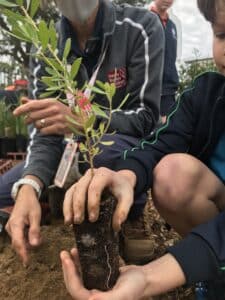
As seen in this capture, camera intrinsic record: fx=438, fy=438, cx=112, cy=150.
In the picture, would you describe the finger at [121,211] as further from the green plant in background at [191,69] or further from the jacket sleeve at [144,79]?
the green plant in background at [191,69]

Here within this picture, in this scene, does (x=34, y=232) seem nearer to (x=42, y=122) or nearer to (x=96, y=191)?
(x=96, y=191)

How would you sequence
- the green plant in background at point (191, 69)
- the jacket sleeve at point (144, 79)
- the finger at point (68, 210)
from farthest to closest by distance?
the green plant in background at point (191, 69) → the jacket sleeve at point (144, 79) → the finger at point (68, 210)

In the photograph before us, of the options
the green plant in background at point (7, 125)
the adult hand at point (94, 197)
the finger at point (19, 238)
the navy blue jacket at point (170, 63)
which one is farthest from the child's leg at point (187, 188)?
the green plant in background at point (7, 125)

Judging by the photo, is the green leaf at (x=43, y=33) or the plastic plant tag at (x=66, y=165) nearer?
the green leaf at (x=43, y=33)

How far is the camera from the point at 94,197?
91cm

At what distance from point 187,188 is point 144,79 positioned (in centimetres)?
73

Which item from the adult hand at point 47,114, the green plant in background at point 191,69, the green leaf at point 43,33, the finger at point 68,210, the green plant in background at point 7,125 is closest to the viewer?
the green leaf at point 43,33

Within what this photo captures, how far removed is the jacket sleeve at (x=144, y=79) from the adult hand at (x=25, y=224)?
1.99ft

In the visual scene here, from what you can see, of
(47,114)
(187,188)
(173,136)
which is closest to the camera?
(187,188)

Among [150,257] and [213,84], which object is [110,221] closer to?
[213,84]

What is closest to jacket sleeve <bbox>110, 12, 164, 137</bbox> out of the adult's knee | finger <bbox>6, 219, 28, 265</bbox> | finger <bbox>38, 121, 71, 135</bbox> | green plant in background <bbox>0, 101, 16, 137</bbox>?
finger <bbox>38, 121, 71, 135</bbox>

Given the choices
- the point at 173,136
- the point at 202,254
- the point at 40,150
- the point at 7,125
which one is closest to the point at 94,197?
the point at 202,254

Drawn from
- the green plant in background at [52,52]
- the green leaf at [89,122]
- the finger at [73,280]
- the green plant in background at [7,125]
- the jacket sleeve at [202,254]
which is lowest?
the green plant in background at [7,125]

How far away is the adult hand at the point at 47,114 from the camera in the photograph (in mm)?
1465
